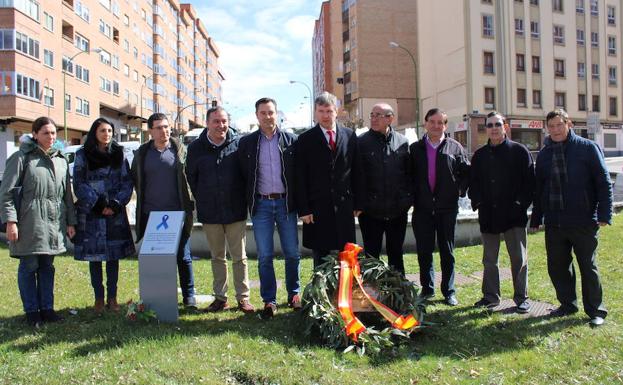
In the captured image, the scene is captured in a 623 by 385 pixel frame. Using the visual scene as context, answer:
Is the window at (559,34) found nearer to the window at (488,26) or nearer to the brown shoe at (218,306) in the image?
the window at (488,26)

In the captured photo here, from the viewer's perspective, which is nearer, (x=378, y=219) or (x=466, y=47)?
(x=378, y=219)

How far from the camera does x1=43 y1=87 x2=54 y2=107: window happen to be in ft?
121

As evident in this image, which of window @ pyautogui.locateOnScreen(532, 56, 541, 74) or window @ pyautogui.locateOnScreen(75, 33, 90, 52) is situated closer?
window @ pyautogui.locateOnScreen(75, 33, 90, 52)

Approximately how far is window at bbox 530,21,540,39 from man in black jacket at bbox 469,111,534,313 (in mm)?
44237

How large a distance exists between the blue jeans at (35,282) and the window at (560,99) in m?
47.5

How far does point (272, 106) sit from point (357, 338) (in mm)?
2521

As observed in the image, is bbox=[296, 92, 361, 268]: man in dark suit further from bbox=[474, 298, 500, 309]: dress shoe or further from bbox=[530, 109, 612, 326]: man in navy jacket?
bbox=[530, 109, 612, 326]: man in navy jacket

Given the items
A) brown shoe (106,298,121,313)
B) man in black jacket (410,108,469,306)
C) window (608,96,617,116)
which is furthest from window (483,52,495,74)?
brown shoe (106,298,121,313)

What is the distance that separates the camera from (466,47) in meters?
43.4

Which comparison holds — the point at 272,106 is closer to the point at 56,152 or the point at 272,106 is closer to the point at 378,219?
the point at 378,219

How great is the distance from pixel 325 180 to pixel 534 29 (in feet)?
151

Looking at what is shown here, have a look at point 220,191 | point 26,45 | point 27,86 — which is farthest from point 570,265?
point 26,45

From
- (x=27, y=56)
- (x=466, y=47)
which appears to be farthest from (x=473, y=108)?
(x=27, y=56)

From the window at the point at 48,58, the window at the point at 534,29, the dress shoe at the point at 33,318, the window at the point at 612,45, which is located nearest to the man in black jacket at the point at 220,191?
the dress shoe at the point at 33,318
